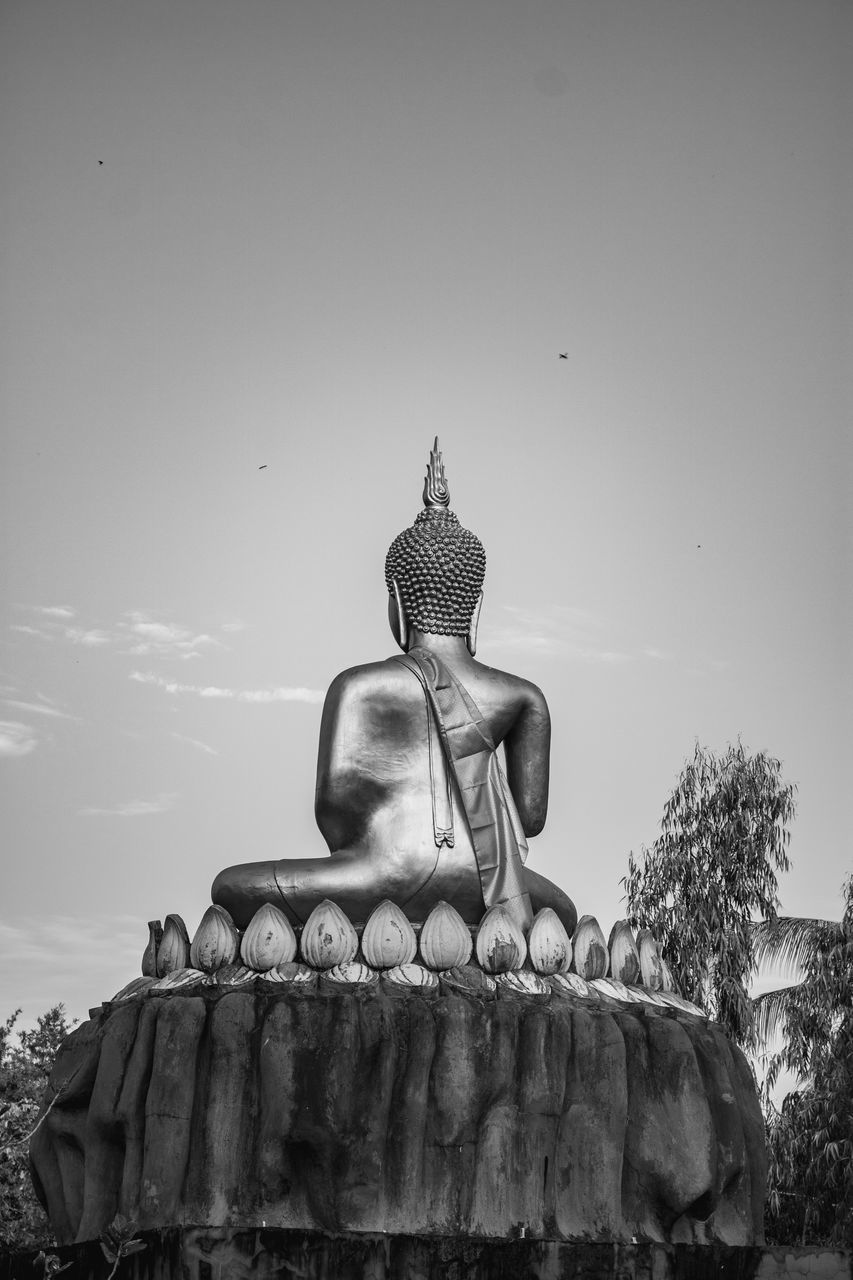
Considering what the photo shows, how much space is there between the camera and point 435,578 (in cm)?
1060

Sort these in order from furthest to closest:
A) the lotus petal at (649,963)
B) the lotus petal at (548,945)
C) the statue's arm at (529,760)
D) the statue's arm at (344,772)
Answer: the statue's arm at (529,760) < the statue's arm at (344,772) < the lotus petal at (649,963) < the lotus petal at (548,945)

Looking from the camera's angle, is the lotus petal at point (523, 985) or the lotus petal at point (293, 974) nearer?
the lotus petal at point (293, 974)

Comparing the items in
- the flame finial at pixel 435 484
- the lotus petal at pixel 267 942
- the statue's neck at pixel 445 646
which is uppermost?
the flame finial at pixel 435 484

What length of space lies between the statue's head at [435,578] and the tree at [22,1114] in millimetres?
3722

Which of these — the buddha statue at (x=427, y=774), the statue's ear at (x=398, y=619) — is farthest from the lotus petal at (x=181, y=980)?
the statue's ear at (x=398, y=619)

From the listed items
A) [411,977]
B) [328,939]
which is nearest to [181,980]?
[328,939]

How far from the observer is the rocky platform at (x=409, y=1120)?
8.30 m

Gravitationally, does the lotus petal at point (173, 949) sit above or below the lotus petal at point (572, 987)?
above

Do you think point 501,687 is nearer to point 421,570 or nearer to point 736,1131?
point 421,570

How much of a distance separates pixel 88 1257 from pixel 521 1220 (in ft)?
6.43

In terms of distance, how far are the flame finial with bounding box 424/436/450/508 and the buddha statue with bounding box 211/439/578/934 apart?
7cm

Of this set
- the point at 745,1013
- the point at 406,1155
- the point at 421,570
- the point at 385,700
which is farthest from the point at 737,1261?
the point at 745,1013

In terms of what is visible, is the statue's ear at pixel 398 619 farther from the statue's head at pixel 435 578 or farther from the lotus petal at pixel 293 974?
the lotus petal at pixel 293 974

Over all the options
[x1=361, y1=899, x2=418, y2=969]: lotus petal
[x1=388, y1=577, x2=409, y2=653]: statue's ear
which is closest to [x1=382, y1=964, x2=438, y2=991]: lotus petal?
[x1=361, y1=899, x2=418, y2=969]: lotus petal
